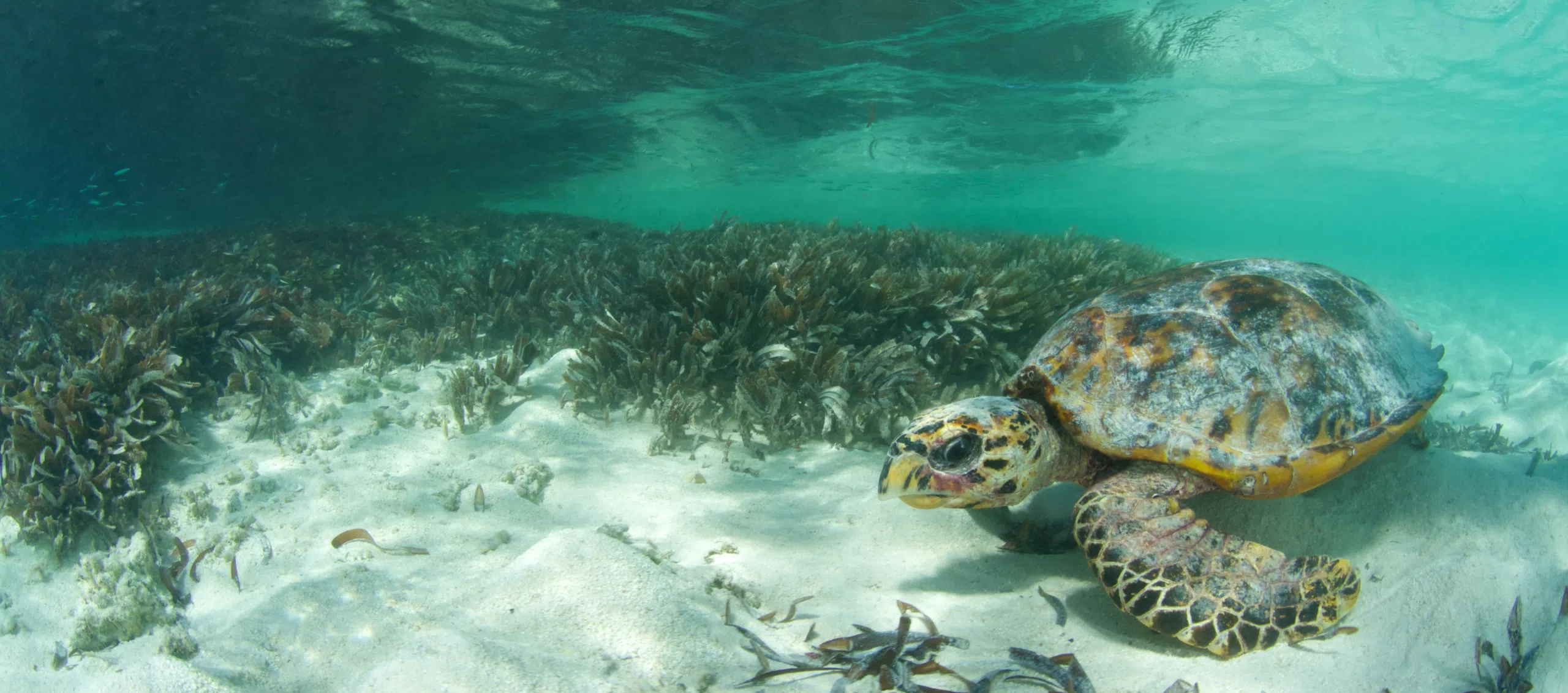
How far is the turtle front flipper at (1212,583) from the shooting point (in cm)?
199

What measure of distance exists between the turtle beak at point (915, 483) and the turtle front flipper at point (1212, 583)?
0.55m

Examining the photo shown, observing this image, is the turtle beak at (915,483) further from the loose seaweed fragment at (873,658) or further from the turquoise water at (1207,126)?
the turquoise water at (1207,126)

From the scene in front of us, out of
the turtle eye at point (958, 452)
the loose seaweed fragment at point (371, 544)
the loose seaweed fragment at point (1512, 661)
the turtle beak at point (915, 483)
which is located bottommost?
the loose seaweed fragment at point (371, 544)

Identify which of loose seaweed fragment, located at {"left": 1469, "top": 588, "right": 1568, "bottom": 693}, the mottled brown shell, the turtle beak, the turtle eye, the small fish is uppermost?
the mottled brown shell

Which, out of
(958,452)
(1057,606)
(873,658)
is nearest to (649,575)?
(873,658)

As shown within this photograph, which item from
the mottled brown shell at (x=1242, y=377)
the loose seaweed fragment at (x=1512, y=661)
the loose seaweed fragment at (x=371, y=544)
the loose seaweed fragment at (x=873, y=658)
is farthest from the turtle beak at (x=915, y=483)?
the loose seaweed fragment at (x=371, y=544)

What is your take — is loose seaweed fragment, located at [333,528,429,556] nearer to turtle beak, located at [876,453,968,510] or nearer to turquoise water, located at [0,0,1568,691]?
turquoise water, located at [0,0,1568,691]

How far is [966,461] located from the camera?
2340mm

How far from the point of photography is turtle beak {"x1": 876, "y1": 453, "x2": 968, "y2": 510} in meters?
2.29

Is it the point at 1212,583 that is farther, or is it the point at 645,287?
the point at 645,287

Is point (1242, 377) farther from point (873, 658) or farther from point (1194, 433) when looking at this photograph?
point (873, 658)

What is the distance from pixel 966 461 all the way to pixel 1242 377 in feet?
4.19

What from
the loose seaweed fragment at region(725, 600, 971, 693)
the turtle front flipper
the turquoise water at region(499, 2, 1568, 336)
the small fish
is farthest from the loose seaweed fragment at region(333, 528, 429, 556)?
the turquoise water at region(499, 2, 1568, 336)

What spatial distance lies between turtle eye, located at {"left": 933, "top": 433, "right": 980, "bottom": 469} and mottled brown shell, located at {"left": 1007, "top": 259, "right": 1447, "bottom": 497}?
610 mm
